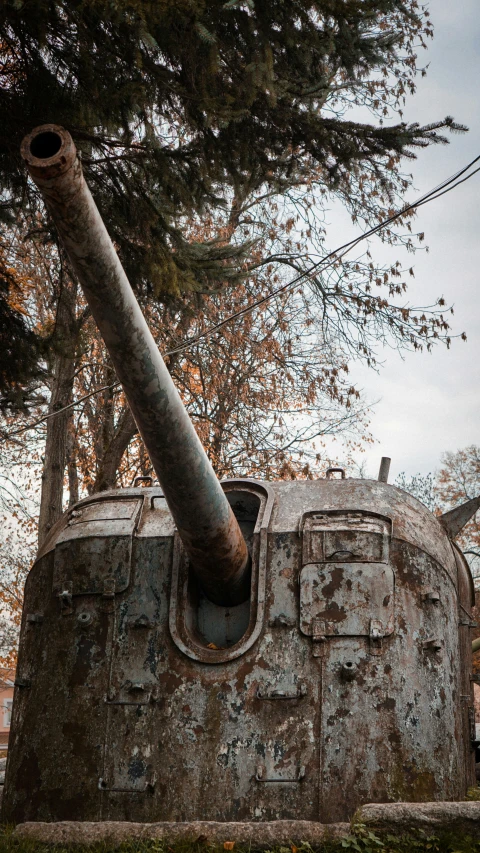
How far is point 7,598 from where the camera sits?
2169cm

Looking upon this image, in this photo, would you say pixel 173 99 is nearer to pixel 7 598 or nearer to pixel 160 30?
pixel 160 30

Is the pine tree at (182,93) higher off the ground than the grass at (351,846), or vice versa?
the pine tree at (182,93)

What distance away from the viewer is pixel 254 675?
216 inches

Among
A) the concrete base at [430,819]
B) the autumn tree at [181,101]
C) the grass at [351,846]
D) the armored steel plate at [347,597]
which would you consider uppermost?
the autumn tree at [181,101]

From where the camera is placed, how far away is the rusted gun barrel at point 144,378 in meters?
3.95

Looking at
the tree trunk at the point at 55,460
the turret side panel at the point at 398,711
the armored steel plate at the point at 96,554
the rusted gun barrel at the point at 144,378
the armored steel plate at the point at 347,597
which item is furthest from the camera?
the tree trunk at the point at 55,460

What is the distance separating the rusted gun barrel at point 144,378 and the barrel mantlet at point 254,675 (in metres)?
0.32

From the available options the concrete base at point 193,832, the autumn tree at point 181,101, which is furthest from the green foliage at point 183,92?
the concrete base at point 193,832

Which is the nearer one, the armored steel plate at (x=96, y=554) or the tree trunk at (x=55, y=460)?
the armored steel plate at (x=96, y=554)

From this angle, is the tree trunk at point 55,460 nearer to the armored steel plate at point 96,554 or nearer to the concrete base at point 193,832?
the armored steel plate at point 96,554

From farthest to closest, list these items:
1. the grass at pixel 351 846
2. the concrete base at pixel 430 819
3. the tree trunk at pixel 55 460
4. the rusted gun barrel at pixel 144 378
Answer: the tree trunk at pixel 55 460, the concrete base at pixel 430 819, the grass at pixel 351 846, the rusted gun barrel at pixel 144 378

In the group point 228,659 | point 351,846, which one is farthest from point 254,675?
point 351,846

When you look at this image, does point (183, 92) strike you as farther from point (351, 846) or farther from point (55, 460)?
point (55, 460)

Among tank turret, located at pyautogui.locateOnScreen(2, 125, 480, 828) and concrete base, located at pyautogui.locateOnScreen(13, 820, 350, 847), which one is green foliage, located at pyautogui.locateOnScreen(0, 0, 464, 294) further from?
concrete base, located at pyautogui.locateOnScreen(13, 820, 350, 847)
